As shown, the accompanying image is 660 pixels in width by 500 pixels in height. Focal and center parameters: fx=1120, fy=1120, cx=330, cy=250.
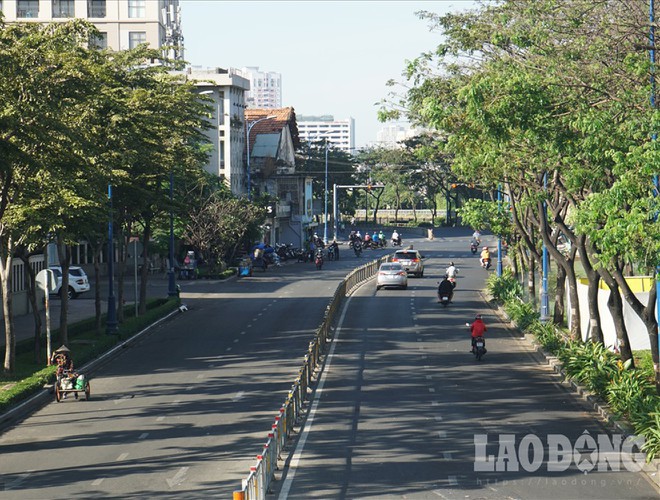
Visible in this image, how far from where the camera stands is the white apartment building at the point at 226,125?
3780 inches

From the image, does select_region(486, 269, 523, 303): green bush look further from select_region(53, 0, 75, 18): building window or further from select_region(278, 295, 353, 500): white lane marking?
select_region(53, 0, 75, 18): building window

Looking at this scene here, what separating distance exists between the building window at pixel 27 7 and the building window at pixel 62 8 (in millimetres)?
1506

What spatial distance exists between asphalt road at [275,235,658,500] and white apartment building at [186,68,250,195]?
5803 cm

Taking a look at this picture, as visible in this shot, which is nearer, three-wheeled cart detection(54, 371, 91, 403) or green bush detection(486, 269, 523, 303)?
three-wheeled cart detection(54, 371, 91, 403)

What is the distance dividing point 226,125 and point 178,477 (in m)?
80.3

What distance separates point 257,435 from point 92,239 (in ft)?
72.2

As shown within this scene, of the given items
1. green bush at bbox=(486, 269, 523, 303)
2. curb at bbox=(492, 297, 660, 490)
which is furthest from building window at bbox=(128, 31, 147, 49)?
curb at bbox=(492, 297, 660, 490)

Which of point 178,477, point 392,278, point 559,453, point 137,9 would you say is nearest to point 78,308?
point 392,278

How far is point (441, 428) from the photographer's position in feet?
72.8

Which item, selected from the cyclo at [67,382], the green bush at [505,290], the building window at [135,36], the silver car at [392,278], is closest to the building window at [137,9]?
the building window at [135,36]

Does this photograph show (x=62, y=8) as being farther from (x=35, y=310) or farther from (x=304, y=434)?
(x=304, y=434)

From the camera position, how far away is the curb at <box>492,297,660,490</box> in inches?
719

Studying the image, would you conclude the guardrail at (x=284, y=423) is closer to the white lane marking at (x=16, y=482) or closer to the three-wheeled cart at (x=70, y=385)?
the white lane marking at (x=16, y=482)

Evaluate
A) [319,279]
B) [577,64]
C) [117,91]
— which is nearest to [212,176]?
[319,279]
